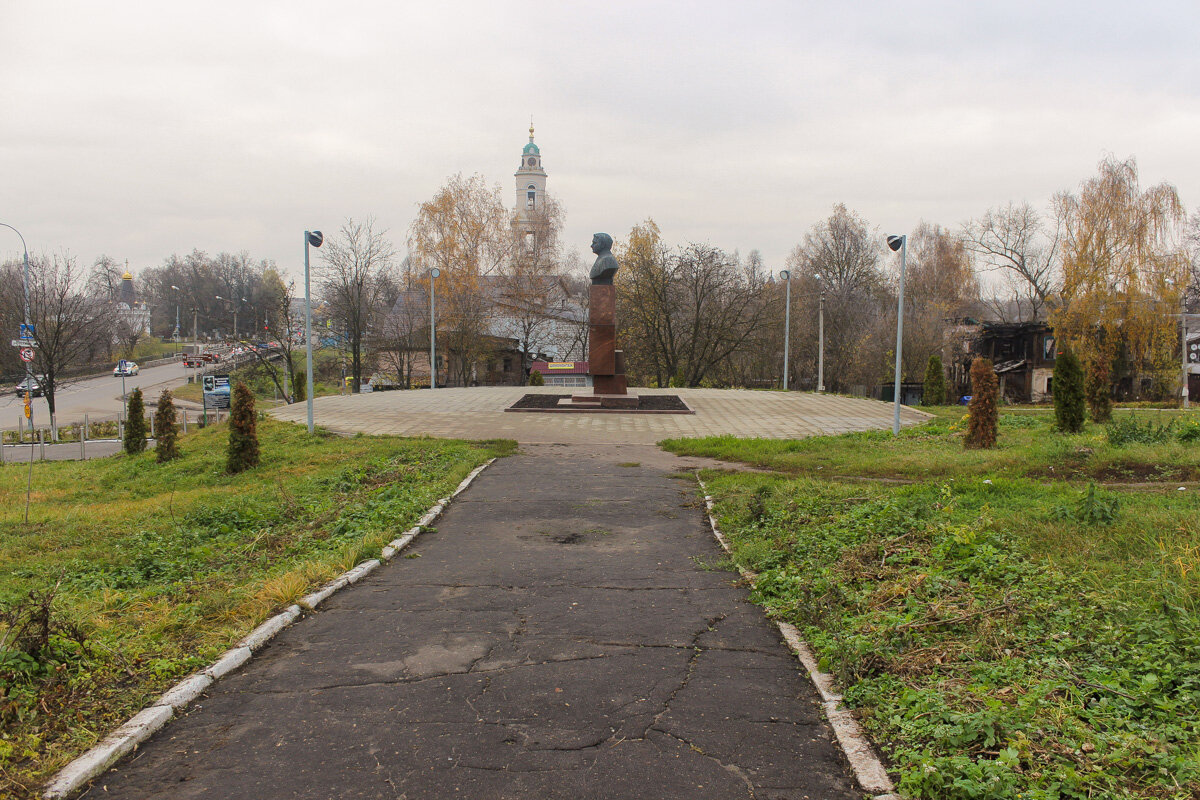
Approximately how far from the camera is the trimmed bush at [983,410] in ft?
39.5

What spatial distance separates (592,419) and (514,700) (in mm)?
15872

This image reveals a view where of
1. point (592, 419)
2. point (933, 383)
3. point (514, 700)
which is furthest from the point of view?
point (933, 383)

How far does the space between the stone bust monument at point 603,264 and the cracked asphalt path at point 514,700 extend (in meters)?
16.1

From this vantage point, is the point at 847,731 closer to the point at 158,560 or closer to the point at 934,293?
the point at 158,560

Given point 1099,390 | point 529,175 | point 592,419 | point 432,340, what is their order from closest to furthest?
point 1099,390 < point 592,419 < point 432,340 < point 529,175

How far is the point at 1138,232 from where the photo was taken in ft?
108

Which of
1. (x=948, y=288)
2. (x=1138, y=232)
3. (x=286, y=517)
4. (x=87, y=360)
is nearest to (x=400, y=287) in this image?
(x=87, y=360)

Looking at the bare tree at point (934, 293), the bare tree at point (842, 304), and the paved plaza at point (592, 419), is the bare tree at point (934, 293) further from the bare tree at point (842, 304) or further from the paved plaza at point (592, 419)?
the paved plaza at point (592, 419)

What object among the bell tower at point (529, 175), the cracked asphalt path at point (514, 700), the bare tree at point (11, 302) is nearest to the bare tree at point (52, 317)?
the bare tree at point (11, 302)

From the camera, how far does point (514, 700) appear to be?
3.77m

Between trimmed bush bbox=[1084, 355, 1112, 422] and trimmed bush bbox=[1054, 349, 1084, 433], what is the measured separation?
1859 mm

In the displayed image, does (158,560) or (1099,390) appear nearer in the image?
(158,560)

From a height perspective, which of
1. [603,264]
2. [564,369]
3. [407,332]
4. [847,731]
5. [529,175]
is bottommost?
[847,731]

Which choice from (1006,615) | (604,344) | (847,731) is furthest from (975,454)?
(604,344)
